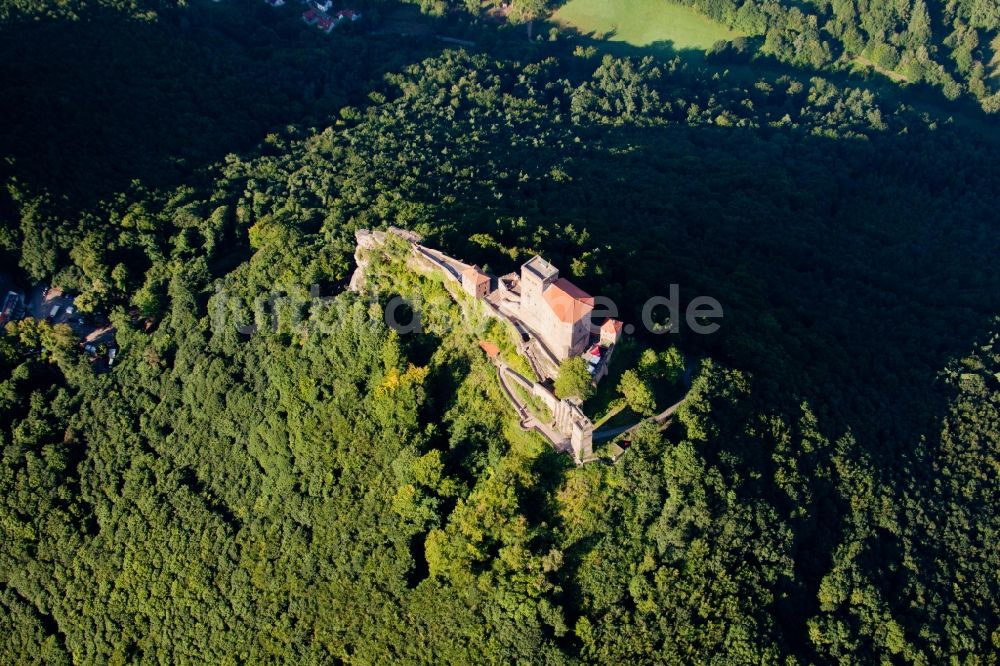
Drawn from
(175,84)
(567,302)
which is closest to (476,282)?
(567,302)

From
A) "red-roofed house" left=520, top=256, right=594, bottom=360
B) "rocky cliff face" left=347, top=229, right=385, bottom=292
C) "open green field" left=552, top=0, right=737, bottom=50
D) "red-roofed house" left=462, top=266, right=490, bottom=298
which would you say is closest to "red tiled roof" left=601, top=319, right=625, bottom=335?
"red-roofed house" left=520, top=256, right=594, bottom=360

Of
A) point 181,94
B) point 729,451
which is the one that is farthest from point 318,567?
point 181,94

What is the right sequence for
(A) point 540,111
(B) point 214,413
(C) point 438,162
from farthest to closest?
1. (A) point 540,111
2. (C) point 438,162
3. (B) point 214,413

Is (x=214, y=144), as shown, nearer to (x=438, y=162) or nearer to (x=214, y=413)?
(x=438, y=162)

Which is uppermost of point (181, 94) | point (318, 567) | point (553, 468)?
point (181, 94)

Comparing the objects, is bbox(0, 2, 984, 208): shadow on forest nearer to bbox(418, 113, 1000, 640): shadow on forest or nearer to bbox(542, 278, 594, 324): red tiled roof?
bbox(418, 113, 1000, 640): shadow on forest

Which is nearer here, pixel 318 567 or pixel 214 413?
pixel 318 567

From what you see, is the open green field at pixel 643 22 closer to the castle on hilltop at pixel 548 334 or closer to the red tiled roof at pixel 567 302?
the castle on hilltop at pixel 548 334
